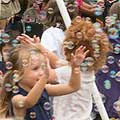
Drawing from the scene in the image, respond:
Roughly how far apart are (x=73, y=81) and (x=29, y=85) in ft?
0.69

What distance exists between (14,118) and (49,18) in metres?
0.94

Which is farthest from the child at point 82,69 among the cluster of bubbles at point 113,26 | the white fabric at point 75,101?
the cluster of bubbles at point 113,26

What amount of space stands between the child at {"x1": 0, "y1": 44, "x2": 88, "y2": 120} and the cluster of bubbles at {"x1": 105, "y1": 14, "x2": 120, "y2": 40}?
24.0 inches

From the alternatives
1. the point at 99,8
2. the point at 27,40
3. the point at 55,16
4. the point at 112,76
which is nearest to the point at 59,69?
the point at 27,40

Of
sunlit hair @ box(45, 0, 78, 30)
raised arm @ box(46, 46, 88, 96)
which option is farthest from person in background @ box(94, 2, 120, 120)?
raised arm @ box(46, 46, 88, 96)

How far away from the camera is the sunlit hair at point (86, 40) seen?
2840mm

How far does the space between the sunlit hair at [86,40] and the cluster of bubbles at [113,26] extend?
0.34m

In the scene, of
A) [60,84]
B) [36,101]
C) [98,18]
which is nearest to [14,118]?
[36,101]

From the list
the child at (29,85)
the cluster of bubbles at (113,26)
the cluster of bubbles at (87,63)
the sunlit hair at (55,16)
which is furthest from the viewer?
the sunlit hair at (55,16)

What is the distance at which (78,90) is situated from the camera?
286 centimetres

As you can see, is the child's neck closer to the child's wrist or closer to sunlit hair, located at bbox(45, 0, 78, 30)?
the child's wrist

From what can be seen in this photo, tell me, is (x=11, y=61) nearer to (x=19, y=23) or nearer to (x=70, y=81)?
(x=70, y=81)

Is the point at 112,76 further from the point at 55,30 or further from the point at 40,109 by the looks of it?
the point at 40,109

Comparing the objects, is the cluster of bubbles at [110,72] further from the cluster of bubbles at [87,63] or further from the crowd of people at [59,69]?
the cluster of bubbles at [87,63]
